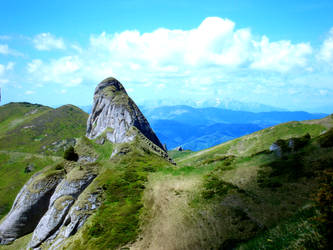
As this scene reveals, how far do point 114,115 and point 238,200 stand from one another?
2717 inches

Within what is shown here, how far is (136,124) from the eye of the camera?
8075 centimetres

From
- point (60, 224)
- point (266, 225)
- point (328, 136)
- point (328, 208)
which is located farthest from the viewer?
point (60, 224)

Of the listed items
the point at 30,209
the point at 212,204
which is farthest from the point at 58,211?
the point at 212,204

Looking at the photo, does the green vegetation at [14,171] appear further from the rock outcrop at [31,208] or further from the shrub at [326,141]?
the shrub at [326,141]

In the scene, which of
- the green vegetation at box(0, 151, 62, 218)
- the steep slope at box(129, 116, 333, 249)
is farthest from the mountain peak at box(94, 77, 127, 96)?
the green vegetation at box(0, 151, 62, 218)

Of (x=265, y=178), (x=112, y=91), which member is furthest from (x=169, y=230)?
(x=112, y=91)

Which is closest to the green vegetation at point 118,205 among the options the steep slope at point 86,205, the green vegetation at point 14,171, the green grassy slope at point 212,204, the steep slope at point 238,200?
the steep slope at point 86,205

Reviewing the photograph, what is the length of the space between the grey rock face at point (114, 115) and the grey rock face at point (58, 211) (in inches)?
1353

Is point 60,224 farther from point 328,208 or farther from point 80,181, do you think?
point 328,208

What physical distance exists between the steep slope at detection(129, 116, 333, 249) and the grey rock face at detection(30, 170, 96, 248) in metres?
13.6

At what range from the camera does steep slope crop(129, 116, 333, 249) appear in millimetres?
18781

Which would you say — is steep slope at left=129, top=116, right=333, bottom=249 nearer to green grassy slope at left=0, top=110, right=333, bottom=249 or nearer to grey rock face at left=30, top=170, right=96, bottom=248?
green grassy slope at left=0, top=110, right=333, bottom=249

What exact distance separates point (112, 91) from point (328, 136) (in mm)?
85288

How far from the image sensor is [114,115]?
277ft
